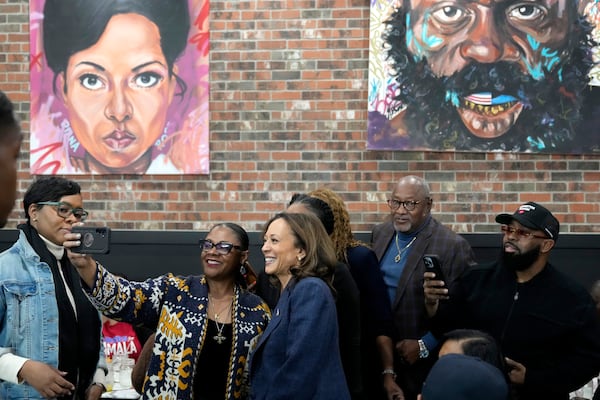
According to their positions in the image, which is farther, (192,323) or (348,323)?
(348,323)

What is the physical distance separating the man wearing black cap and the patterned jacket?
125 cm

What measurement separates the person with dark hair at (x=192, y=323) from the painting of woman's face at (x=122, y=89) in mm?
2926

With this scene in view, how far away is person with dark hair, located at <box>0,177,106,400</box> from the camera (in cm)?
345

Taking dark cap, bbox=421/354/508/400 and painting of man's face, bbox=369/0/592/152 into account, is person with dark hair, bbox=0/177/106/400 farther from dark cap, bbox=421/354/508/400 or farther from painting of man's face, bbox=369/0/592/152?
painting of man's face, bbox=369/0/592/152

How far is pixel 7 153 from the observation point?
1.55m

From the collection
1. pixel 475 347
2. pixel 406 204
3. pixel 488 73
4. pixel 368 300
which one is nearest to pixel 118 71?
pixel 406 204

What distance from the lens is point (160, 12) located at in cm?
651

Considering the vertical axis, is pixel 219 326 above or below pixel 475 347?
below

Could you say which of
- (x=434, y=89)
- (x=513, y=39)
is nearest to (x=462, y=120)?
(x=434, y=89)

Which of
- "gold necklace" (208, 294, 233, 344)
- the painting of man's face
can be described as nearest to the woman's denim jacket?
"gold necklace" (208, 294, 233, 344)

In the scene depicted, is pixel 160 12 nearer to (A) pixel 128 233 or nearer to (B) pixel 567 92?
(A) pixel 128 233

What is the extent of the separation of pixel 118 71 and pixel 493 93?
3092 millimetres

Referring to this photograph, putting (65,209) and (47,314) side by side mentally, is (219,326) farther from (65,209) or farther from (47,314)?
(65,209)

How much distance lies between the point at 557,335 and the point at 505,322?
27 centimetres
